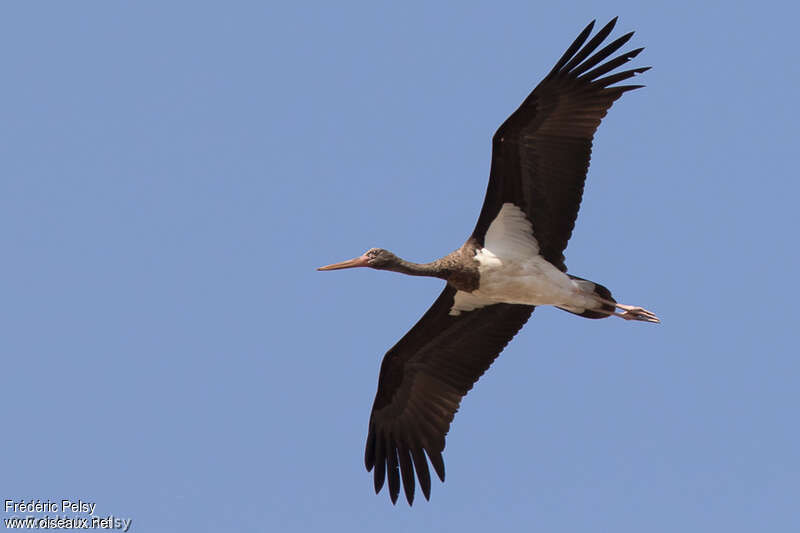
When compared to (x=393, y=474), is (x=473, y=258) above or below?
above

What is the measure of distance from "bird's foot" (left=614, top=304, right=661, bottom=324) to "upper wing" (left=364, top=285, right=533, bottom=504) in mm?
1309

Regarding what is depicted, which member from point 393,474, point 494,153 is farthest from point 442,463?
point 494,153

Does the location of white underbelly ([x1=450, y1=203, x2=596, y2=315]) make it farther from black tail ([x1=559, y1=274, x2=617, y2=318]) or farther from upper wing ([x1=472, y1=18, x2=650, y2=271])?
upper wing ([x1=472, y1=18, x2=650, y2=271])

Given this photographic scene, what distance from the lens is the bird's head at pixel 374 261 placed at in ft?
54.0

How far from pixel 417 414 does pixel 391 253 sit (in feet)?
7.86

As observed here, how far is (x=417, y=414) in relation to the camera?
17.3m

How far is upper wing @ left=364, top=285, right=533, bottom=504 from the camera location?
17.0m

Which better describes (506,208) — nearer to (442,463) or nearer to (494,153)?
(494,153)

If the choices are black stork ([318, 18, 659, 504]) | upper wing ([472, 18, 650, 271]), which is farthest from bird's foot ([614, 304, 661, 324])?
upper wing ([472, 18, 650, 271])

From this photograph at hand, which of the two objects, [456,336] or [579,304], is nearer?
[579,304]

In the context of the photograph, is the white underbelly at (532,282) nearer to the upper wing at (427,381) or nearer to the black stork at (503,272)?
the black stork at (503,272)

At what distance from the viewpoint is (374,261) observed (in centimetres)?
1650

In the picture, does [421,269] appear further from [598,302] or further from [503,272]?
[598,302]

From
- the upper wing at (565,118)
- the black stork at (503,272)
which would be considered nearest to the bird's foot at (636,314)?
the black stork at (503,272)
